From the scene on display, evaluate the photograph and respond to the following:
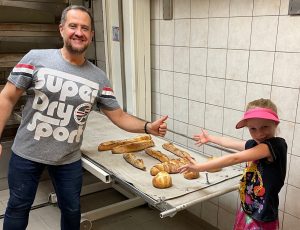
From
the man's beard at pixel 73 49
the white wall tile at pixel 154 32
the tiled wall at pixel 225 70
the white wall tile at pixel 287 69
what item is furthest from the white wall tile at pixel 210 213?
the man's beard at pixel 73 49

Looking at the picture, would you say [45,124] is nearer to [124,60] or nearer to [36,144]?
[36,144]

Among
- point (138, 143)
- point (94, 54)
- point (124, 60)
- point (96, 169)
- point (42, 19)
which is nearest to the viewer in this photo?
point (96, 169)

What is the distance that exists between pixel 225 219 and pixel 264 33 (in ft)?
4.24

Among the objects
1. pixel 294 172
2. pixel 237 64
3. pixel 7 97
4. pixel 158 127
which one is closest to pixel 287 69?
pixel 237 64

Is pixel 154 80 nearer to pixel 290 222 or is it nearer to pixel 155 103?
pixel 155 103

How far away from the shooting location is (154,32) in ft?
8.82

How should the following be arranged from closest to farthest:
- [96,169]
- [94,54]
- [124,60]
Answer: [96,169], [124,60], [94,54]

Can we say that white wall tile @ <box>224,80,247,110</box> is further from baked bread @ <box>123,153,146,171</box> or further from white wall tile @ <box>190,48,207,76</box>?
baked bread @ <box>123,153,146,171</box>

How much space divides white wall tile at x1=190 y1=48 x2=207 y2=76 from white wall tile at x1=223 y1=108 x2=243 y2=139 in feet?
1.12

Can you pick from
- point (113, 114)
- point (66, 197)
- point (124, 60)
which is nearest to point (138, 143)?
point (113, 114)

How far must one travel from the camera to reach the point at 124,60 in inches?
112

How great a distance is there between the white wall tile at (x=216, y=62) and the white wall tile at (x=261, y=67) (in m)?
0.21

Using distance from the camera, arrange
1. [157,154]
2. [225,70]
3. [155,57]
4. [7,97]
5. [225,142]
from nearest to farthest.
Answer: [225,142] < [7,97] < [157,154] < [225,70] < [155,57]

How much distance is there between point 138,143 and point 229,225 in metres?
0.87
